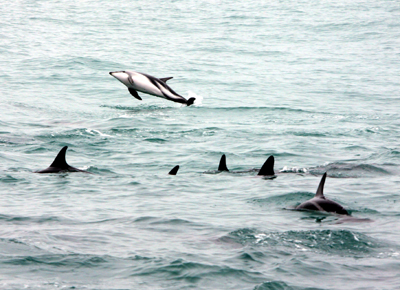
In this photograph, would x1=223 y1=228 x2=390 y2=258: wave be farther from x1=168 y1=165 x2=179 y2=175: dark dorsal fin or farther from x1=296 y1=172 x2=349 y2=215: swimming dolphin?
x1=168 y1=165 x2=179 y2=175: dark dorsal fin

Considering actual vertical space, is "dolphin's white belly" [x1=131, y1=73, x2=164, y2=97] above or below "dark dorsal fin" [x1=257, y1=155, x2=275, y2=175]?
above

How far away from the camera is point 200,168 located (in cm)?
1706

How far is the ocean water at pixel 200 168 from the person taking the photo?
360 inches

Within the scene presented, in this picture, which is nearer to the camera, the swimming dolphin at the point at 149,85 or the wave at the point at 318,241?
the wave at the point at 318,241

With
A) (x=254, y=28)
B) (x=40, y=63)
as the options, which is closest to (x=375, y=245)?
(x=40, y=63)

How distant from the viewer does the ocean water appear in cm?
914

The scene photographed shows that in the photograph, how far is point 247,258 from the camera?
369 inches

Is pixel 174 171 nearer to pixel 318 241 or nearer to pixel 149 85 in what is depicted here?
pixel 149 85

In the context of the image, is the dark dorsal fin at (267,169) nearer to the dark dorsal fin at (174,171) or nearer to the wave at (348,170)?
the wave at (348,170)

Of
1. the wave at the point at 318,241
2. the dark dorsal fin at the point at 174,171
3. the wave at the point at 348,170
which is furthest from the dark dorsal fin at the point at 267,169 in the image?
the wave at the point at 318,241

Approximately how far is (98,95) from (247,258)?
22.7 m

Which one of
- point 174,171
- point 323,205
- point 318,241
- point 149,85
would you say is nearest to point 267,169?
point 174,171

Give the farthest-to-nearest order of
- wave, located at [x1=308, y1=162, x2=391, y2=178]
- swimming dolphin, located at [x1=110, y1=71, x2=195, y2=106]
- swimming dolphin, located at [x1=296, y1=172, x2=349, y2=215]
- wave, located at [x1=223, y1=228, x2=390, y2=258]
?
1. wave, located at [x1=308, y1=162, x2=391, y2=178]
2. swimming dolphin, located at [x1=110, y1=71, x2=195, y2=106]
3. swimming dolphin, located at [x1=296, y1=172, x2=349, y2=215]
4. wave, located at [x1=223, y1=228, x2=390, y2=258]

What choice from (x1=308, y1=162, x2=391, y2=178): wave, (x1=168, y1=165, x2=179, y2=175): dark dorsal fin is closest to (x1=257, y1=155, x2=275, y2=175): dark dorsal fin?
(x1=308, y1=162, x2=391, y2=178): wave
